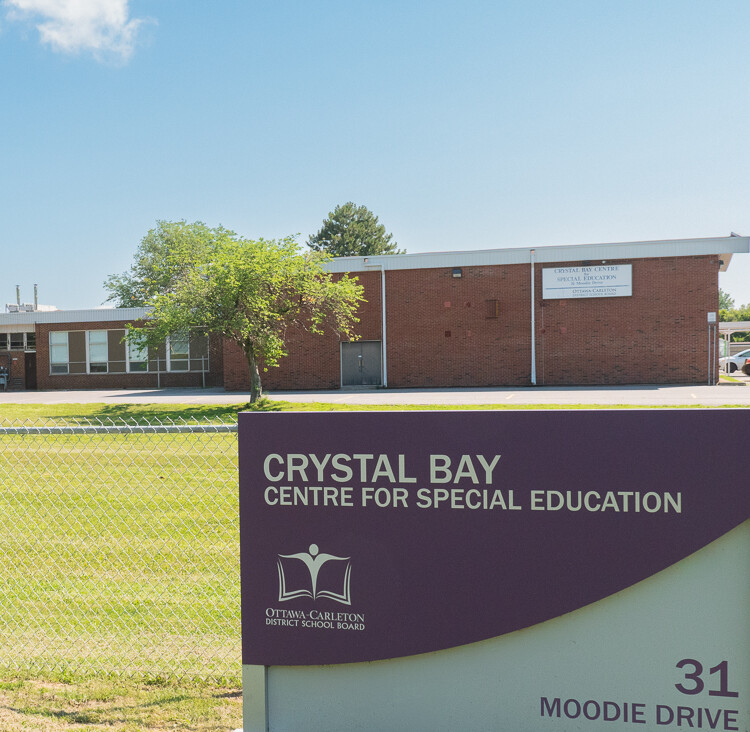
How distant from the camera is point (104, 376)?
37719 millimetres

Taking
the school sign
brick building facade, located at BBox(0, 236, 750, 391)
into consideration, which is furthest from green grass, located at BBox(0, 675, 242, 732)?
brick building facade, located at BBox(0, 236, 750, 391)

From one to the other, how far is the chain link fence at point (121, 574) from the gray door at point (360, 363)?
21.2 meters

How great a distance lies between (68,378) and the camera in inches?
1496

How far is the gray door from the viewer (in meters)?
31.2

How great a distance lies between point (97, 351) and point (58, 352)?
2371 millimetres

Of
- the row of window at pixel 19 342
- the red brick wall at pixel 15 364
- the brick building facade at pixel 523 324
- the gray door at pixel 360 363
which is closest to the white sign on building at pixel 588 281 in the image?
the brick building facade at pixel 523 324

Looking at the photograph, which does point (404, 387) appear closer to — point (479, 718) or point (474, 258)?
point (474, 258)

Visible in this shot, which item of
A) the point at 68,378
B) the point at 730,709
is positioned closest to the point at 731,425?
the point at 730,709

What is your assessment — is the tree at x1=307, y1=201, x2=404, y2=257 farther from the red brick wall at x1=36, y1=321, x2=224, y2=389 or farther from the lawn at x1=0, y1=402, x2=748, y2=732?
the lawn at x1=0, y1=402, x2=748, y2=732

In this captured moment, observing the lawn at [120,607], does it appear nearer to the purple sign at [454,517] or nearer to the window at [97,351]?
the purple sign at [454,517]

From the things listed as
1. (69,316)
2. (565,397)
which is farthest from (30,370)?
(565,397)

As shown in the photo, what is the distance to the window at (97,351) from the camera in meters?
37.6

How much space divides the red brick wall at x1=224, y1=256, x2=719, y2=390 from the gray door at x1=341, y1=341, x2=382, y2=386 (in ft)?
1.46

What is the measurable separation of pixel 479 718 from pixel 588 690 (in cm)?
51
